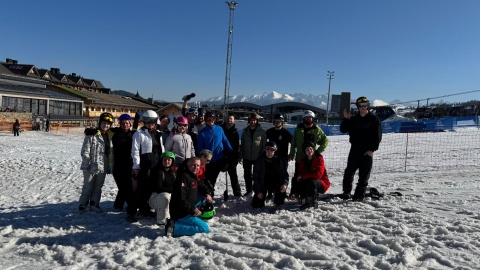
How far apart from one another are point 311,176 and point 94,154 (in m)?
3.88

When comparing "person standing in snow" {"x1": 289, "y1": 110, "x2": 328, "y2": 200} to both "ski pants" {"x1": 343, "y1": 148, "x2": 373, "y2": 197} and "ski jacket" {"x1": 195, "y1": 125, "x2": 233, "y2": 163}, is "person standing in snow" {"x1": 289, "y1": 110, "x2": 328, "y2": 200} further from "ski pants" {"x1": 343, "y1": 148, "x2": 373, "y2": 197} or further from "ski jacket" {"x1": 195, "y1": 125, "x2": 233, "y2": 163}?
"ski jacket" {"x1": 195, "y1": 125, "x2": 233, "y2": 163}

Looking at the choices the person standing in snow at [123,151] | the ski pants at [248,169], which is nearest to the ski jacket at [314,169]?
the ski pants at [248,169]

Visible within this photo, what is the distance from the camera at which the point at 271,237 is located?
4824 mm

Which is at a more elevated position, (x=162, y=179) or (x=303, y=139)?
(x=303, y=139)

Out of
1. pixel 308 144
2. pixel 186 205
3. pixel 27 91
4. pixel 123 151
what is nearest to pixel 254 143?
pixel 308 144

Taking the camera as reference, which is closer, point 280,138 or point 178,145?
point 178,145

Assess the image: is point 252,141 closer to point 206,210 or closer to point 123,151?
point 206,210

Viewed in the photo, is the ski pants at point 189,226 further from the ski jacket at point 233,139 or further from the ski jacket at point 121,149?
the ski jacket at point 233,139

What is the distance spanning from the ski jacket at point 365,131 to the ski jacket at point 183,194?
312 centimetres

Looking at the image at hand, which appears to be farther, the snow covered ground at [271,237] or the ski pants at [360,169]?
the ski pants at [360,169]

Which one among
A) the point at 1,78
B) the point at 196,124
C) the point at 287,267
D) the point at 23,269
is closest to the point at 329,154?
the point at 196,124

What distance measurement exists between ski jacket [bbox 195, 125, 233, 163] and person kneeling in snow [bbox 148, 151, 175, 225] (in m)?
1.03

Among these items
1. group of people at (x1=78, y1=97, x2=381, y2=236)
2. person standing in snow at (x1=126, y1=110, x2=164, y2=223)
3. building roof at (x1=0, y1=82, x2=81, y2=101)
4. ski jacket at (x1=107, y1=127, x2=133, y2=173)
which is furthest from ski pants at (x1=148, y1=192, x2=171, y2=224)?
building roof at (x1=0, y1=82, x2=81, y2=101)

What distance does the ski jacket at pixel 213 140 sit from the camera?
6328mm
